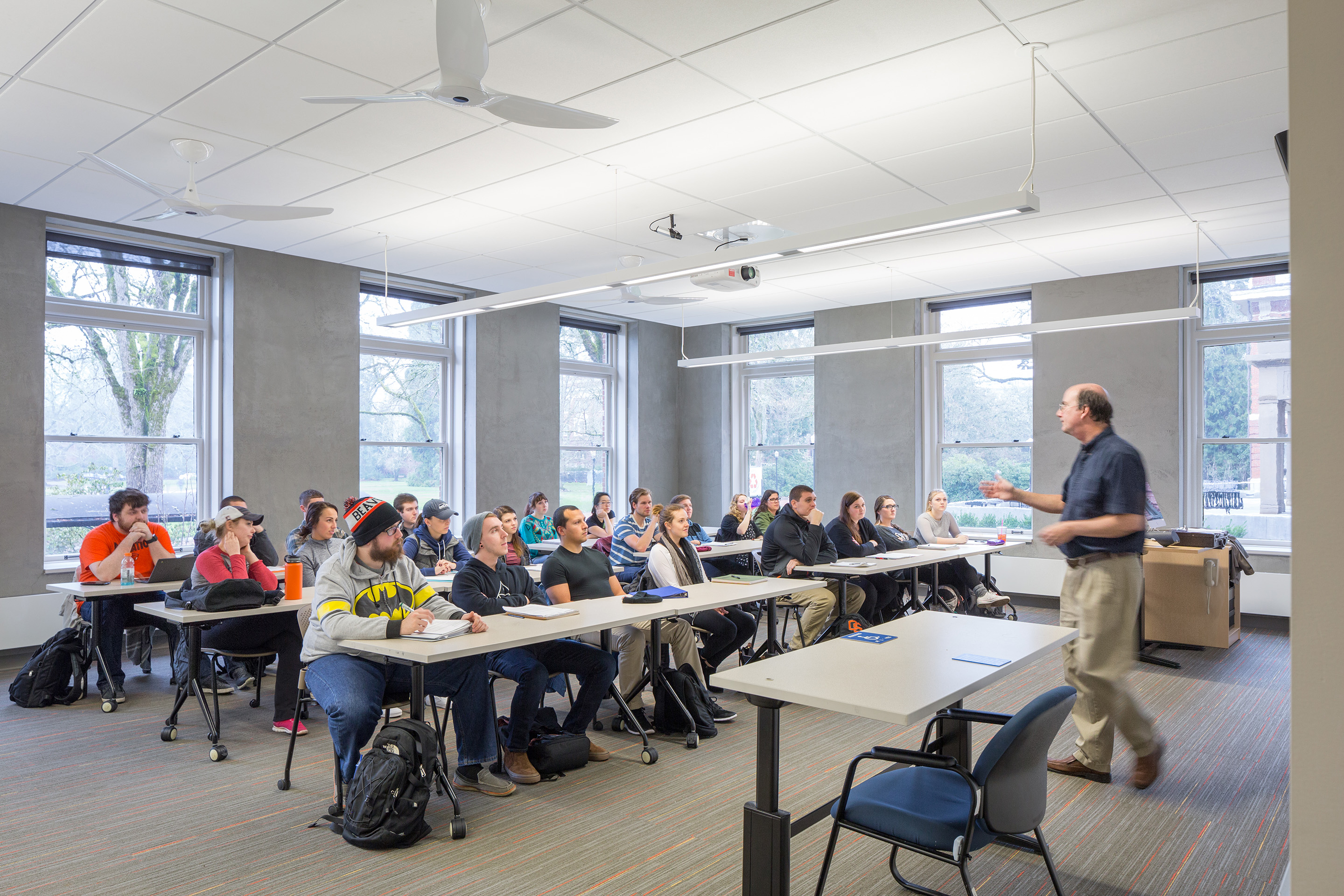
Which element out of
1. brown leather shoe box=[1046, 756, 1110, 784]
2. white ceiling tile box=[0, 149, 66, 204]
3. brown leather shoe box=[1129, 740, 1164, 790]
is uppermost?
white ceiling tile box=[0, 149, 66, 204]

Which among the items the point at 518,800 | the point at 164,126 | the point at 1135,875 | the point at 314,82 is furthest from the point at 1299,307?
the point at 164,126

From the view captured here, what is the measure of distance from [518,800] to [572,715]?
2.11 feet

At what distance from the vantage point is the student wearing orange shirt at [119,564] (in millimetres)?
5145

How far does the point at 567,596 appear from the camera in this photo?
15.3ft

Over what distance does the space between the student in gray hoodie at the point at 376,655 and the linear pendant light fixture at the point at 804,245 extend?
8.01 feet

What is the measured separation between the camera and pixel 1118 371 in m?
8.30

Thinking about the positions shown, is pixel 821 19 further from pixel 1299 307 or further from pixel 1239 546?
pixel 1239 546

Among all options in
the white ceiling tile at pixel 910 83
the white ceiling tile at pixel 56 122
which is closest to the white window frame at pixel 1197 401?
the white ceiling tile at pixel 910 83

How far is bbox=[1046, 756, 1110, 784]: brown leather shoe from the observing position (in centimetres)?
381

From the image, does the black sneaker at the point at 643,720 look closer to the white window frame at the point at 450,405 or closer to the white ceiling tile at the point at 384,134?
the white ceiling tile at the point at 384,134

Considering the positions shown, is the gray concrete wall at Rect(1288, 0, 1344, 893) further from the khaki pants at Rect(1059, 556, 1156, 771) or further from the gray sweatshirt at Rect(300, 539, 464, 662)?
the gray sweatshirt at Rect(300, 539, 464, 662)

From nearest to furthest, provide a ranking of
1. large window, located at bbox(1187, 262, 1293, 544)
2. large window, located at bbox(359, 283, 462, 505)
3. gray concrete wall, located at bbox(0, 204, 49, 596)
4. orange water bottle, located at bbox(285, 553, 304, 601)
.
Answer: orange water bottle, located at bbox(285, 553, 304, 601), gray concrete wall, located at bbox(0, 204, 49, 596), large window, located at bbox(1187, 262, 1293, 544), large window, located at bbox(359, 283, 462, 505)

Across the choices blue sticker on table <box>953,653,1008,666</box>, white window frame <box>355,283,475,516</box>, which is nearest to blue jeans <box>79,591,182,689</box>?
white window frame <box>355,283,475,516</box>

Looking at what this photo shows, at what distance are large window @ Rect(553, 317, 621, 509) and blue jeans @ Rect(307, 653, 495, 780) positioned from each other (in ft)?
20.3
